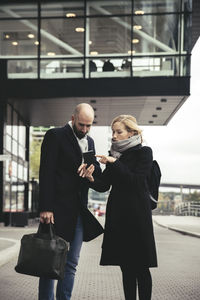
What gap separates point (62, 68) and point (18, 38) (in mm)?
2801

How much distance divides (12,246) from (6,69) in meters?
13.3

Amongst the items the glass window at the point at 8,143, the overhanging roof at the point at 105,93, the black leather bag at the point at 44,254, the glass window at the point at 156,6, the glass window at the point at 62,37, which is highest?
the glass window at the point at 156,6

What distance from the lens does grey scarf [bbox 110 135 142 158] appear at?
169 inches

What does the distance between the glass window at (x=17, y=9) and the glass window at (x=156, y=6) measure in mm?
4869

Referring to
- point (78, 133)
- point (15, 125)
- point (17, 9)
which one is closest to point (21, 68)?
point (17, 9)

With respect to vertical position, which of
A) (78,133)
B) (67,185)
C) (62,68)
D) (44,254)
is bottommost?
(44,254)

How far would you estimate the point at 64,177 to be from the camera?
4.39 metres

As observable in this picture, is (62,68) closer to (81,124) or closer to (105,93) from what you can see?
(105,93)

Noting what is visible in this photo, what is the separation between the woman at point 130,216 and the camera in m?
4.28

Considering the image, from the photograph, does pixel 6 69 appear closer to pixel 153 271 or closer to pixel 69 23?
pixel 69 23

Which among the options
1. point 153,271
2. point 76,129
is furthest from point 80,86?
point 76,129

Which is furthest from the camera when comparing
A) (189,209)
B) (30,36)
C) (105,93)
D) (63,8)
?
(189,209)

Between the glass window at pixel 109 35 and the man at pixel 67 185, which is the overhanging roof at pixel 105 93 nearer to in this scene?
the glass window at pixel 109 35

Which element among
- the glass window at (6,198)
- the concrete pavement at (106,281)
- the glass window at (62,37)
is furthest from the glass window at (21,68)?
the concrete pavement at (106,281)
